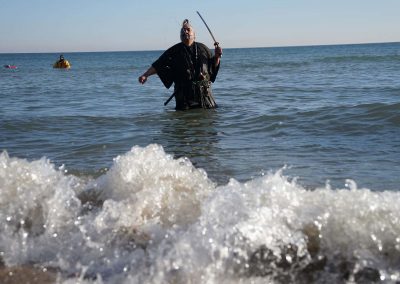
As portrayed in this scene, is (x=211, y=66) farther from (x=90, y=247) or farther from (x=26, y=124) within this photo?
(x=90, y=247)

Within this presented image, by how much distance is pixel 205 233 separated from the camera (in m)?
3.03

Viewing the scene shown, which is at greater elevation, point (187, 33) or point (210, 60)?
point (187, 33)

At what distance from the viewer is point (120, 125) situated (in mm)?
8820

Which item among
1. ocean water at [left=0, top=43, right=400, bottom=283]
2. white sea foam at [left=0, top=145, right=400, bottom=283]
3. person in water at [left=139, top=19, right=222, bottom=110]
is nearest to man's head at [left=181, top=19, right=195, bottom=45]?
person in water at [left=139, top=19, right=222, bottom=110]

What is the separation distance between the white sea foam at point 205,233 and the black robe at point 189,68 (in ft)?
16.5

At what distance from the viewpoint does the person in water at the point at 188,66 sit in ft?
28.3

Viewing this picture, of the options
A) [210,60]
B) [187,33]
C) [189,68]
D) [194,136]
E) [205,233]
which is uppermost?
[187,33]

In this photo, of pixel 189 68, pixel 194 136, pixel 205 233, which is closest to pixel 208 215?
pixel 205 233

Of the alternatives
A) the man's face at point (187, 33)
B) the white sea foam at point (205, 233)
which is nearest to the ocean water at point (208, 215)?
the white sea foam at point (205, 233)

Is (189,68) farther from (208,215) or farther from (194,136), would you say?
(208,215)

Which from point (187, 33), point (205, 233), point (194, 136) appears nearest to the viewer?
point (205, 233)

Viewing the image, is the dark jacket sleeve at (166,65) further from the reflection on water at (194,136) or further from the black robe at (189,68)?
the reflection on water at (194,136)

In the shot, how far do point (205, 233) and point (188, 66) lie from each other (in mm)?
5980

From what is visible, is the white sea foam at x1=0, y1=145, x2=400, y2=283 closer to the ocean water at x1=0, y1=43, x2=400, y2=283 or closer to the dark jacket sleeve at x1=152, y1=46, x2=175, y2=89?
the ocean water at x1=0, y1=43, x2=400, y2=283
